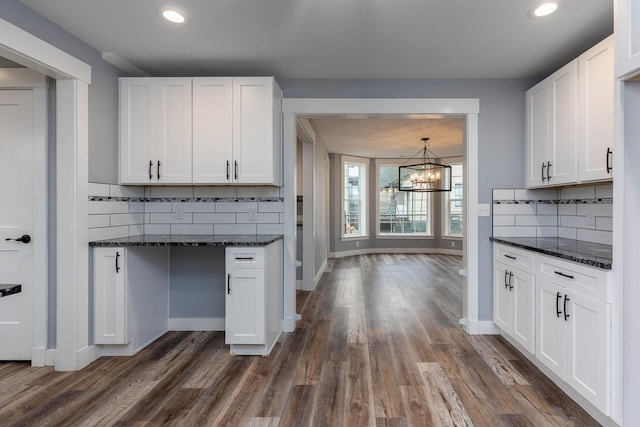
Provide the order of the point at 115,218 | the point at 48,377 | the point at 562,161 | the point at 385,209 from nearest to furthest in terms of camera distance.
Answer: the point at 48,377 → the point at 562,161 → the point at 115,218 → the point at 385,209

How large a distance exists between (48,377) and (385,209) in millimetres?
7701

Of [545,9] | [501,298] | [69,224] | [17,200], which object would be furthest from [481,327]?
[17,200]

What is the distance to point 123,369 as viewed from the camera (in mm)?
2518

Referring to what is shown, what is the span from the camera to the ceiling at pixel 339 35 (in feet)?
7.08

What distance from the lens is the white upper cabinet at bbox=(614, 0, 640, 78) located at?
153 cm

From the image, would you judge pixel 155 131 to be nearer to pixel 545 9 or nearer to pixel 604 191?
pixel 545 9

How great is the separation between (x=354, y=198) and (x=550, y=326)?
21.6 ft

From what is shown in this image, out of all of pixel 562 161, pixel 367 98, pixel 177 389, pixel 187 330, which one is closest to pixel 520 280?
pixel 562 161

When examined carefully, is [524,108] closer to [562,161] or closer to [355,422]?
[562,161]

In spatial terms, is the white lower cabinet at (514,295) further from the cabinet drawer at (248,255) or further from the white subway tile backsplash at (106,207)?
the white subway tile backsplash at (106,207)

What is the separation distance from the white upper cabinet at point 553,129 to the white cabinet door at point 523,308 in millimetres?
811

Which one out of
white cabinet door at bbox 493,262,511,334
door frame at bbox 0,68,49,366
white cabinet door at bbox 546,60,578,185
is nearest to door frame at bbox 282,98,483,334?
white cabinet door at bbox 493,262,511,334

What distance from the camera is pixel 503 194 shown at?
3230mm

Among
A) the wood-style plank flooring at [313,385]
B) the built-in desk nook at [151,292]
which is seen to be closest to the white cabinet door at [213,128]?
the built-in desk nook at [151,292]
